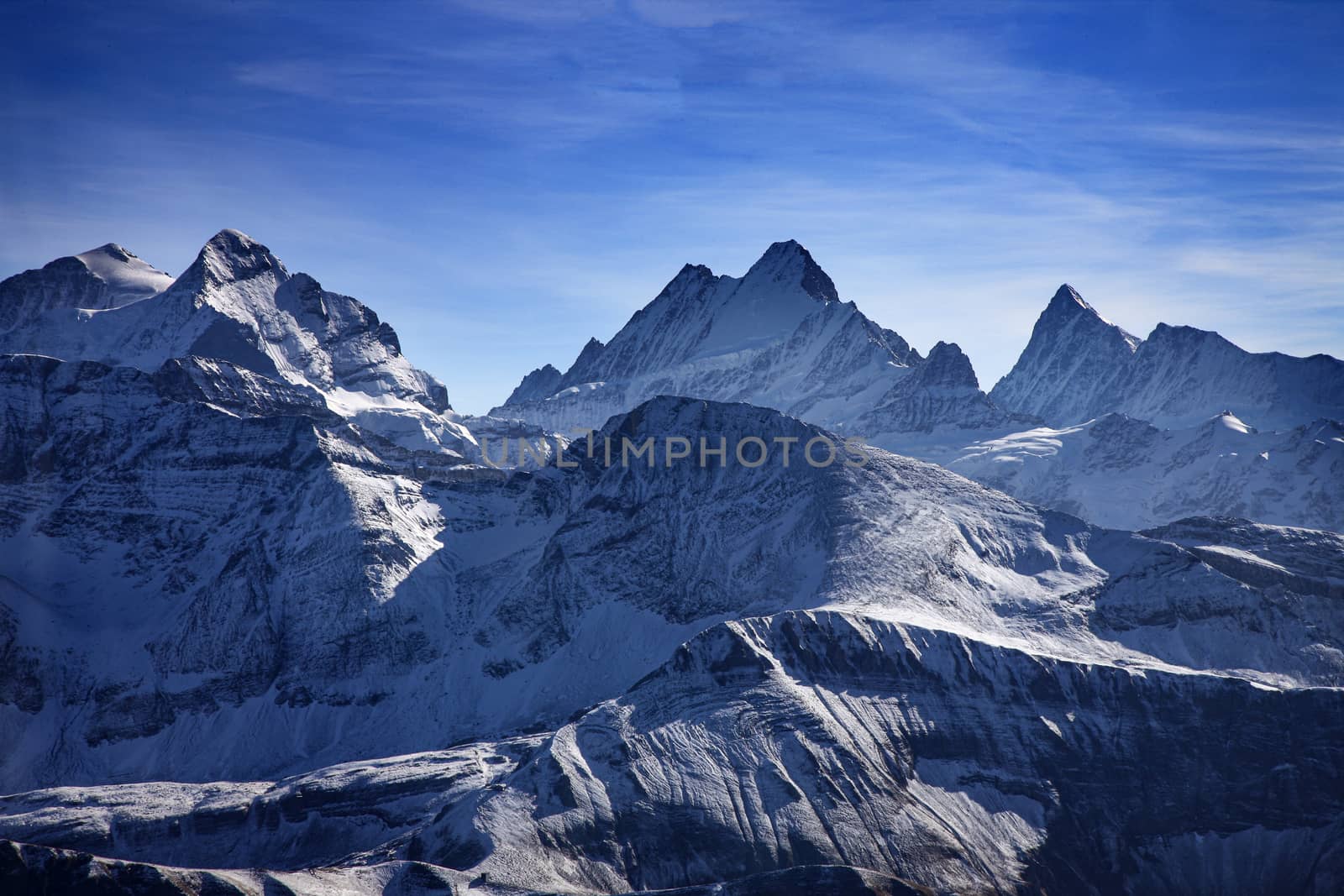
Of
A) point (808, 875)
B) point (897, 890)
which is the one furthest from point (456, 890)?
point (897, 890)

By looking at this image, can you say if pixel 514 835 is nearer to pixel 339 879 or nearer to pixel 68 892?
pixel 339 879

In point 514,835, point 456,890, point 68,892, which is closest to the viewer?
point 68,892

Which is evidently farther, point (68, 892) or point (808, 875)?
point (808, 875)

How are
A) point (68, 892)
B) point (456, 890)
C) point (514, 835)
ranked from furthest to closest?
point (514, 835), point (456, 890), point (68, 892)

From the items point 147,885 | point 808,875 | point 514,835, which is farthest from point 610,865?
point 147,885

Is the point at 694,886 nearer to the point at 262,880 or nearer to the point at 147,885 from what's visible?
the point at 262,880

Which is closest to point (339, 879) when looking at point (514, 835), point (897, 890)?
point (514, 835)

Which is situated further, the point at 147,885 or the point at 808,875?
the point at 808,875

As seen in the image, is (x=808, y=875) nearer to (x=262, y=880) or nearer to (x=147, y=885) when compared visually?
(x=262, y=880)
